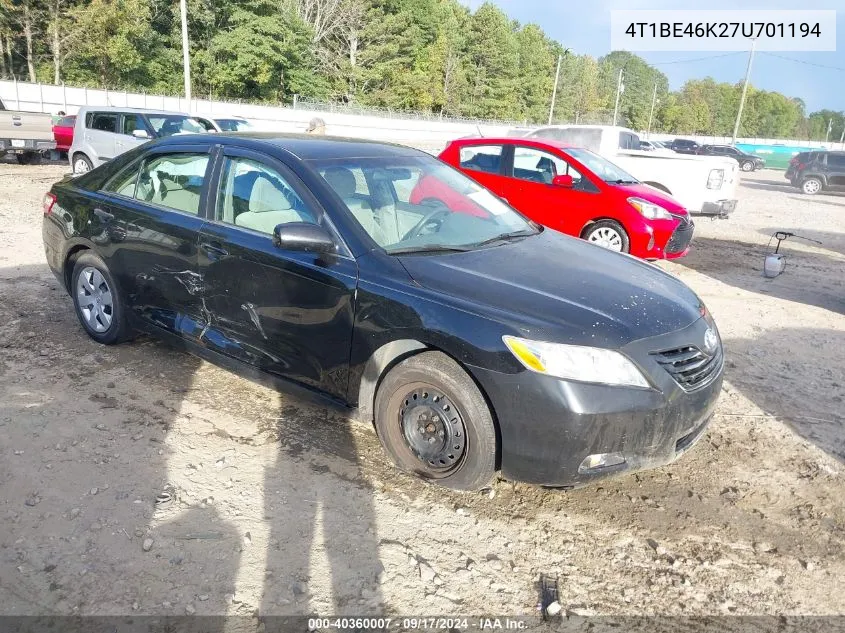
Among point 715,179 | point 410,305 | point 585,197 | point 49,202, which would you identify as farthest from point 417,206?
point 715,179

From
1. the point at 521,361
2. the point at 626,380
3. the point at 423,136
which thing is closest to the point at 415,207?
the point at 521,361

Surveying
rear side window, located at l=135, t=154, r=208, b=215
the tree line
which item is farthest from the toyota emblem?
the tree line

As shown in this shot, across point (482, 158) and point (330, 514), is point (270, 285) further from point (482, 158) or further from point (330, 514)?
point (482, 158)

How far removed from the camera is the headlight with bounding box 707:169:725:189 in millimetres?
11727

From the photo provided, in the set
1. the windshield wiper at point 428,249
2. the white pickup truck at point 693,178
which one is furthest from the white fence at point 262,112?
the windshield wiper at point 428,249

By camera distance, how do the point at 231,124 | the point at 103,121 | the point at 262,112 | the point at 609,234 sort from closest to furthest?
the point at 609,234 < the point at 103,121 < the point at 231,124 < the point at 262,112

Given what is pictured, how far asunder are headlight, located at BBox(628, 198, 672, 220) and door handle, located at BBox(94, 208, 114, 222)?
6.06 meters

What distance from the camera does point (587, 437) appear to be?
281 cm

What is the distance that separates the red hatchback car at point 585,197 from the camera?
820 cm

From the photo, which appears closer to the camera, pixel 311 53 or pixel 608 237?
pixel 608 237

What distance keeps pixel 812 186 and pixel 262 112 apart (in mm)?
33131

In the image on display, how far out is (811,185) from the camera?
2419 centimetres

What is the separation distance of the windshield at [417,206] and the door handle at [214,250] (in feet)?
2.42

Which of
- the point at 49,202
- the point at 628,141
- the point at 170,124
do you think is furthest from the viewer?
the point at 628,141
